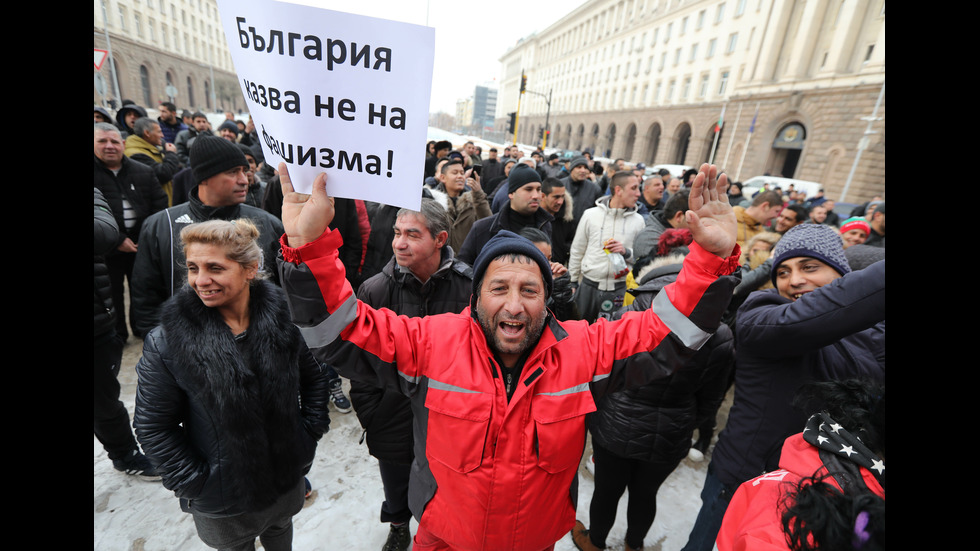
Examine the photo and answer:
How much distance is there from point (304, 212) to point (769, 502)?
63.8 inches

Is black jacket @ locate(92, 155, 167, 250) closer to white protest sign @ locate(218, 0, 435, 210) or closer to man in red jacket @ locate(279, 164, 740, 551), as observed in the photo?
white protest sign @ locate(218, 0, 435, 210)

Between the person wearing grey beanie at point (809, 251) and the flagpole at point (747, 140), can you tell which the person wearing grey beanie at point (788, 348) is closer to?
the person wearing grey beanie at point (809, 251)

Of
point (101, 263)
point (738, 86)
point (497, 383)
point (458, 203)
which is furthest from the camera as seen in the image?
point (738, 86)

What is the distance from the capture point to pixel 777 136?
85.7 feet

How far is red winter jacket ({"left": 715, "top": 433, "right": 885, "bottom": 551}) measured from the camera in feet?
3.23

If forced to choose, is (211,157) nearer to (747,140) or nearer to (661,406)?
(661,406)

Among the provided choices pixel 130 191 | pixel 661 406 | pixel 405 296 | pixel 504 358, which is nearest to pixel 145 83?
pixel 130 191

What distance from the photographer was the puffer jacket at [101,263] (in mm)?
2189

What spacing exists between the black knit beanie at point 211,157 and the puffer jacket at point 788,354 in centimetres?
306

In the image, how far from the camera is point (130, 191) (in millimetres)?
3859

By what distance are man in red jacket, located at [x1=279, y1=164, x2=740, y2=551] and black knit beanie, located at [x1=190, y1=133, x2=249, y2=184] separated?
153 cm

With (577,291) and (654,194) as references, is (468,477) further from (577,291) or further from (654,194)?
(654,194)

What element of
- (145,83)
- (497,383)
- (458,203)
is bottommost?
(497,383)

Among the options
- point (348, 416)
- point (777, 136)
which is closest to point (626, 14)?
point (777, 136)
